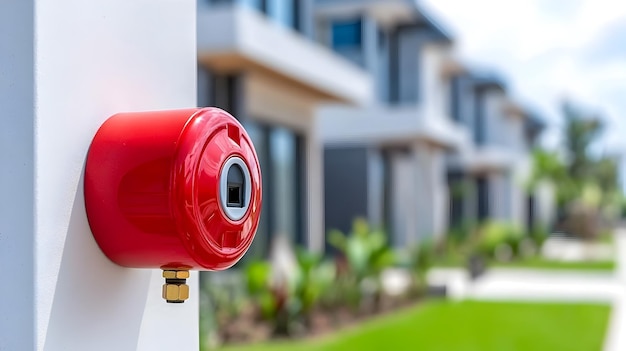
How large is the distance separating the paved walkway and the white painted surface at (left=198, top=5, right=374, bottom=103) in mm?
4527

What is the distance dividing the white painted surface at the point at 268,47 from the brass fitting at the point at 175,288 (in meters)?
8.86

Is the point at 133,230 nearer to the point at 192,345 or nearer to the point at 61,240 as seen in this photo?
the point at 61,240

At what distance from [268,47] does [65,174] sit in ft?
32.1

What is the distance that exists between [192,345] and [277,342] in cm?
808

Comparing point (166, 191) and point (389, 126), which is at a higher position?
point (389, 126)

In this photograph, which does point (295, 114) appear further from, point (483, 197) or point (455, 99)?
point (483, 197)

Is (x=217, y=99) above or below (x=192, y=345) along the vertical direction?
above

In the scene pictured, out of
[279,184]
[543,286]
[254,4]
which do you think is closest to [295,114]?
[279,184]

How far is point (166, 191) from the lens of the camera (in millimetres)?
1521

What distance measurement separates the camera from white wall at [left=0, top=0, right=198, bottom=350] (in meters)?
1.49

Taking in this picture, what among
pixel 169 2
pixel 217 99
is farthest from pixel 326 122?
pixel 169 2

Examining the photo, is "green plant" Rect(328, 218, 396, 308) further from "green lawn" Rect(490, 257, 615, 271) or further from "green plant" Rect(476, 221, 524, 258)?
"green plant" Rect(476, 221, 524, 258)

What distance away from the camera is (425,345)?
9891 mm

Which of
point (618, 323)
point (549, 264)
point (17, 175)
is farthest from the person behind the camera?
point (549, 264)
